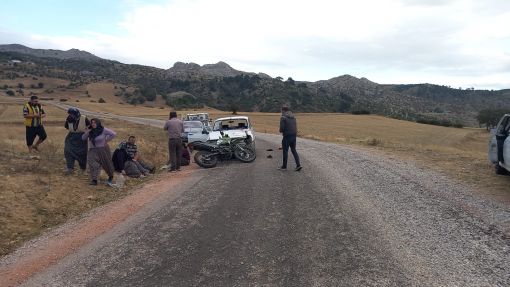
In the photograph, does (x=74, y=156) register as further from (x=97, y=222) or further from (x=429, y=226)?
(x=429, y=226)

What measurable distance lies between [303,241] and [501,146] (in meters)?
8.64

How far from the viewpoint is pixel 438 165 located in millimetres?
15719

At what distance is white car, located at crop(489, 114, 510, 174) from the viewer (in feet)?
39.5

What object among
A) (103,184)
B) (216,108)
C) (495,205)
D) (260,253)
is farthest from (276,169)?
(216,108)

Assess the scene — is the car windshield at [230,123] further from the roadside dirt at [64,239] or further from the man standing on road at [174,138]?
the roadside dirt at [64,239]

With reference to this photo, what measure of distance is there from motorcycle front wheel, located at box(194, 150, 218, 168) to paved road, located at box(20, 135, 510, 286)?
415 centimetres

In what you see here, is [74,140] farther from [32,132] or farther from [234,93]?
[234,93]

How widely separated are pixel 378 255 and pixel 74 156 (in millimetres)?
9175

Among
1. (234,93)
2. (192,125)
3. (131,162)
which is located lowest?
(131,162)

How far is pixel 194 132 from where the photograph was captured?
74.7 feet

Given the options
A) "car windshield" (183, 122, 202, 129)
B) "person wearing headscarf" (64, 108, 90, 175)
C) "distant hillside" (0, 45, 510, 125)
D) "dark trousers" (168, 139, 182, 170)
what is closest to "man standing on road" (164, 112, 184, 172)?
"dark trousers" (168, 139, 182, 170)

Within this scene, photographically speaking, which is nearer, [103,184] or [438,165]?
[103,184]

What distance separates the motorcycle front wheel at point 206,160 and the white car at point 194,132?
19.2ft

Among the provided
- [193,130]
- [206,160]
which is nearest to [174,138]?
[206,160]
